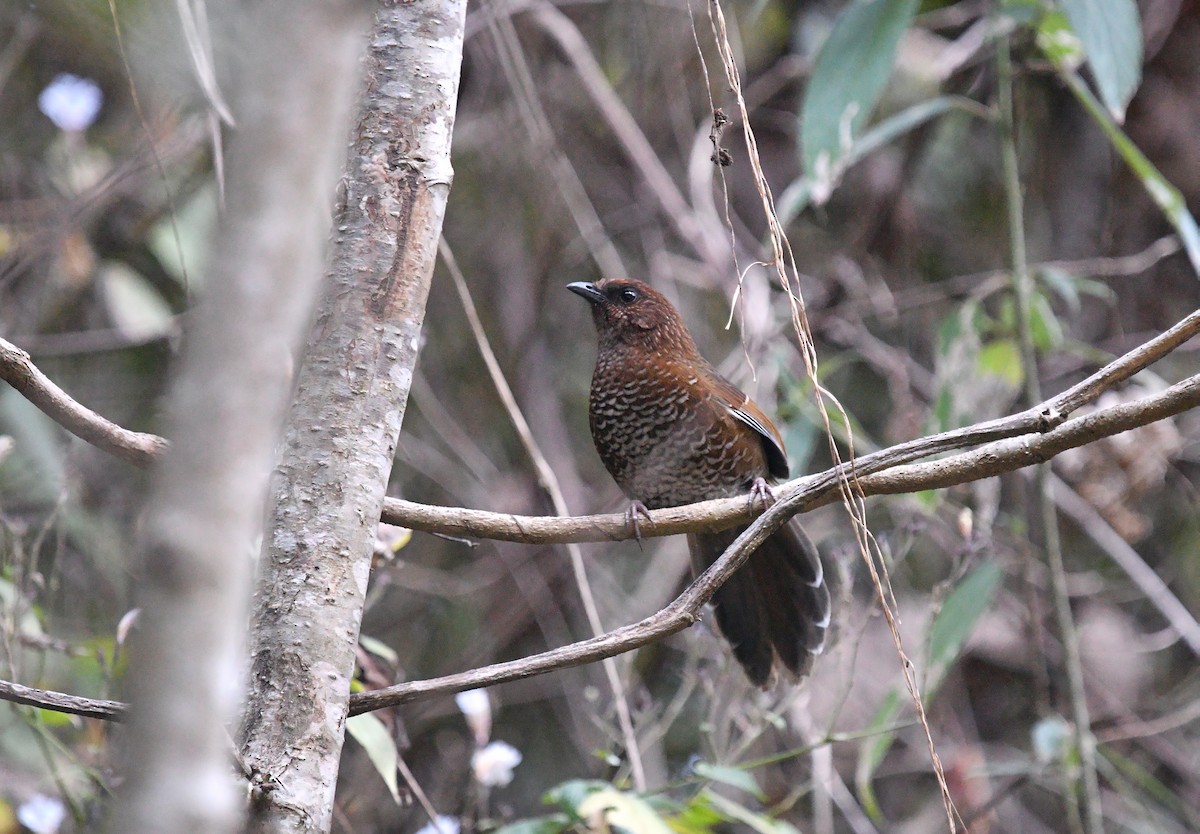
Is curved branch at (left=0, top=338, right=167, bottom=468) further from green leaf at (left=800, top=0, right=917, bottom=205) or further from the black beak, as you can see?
the black beak

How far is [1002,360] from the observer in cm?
390

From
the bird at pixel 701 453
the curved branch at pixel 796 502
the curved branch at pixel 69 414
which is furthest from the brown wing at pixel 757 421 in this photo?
the curved branch at pixel 69 414

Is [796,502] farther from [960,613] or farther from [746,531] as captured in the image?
[960,613]

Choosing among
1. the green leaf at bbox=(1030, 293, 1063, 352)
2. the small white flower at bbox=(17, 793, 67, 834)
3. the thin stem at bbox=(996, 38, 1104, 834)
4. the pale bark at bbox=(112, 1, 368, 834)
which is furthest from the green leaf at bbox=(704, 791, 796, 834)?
the pale bark at bbox=(112, 1, 368, 834)

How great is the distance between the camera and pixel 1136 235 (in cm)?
531

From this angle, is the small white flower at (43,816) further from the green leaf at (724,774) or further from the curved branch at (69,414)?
the green leaf at (724,774)

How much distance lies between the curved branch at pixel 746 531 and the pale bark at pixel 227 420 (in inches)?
31.4

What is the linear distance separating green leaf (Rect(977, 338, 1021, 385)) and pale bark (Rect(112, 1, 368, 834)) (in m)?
3.42

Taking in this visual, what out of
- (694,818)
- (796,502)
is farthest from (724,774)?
(796,502)

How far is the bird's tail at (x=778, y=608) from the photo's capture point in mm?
3127

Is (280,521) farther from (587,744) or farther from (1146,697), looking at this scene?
(1146,697)

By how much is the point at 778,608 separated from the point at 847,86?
1.40 m

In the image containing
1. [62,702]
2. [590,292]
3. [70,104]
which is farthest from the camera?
[70,104]

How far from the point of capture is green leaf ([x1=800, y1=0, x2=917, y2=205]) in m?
3.08
